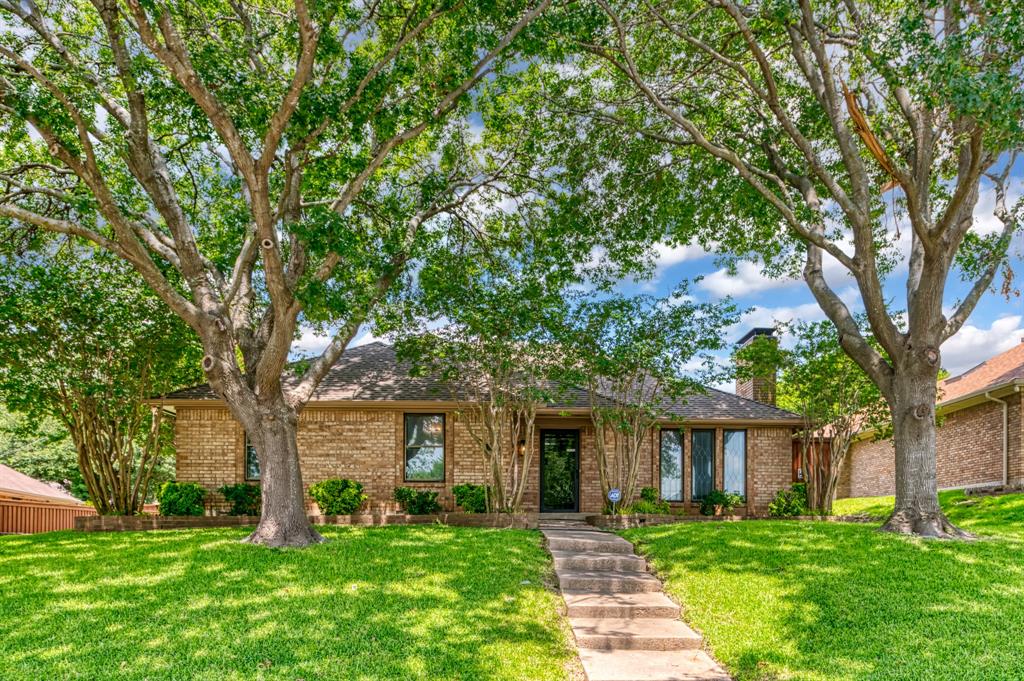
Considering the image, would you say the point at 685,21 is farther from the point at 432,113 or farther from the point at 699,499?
the point at 699,499

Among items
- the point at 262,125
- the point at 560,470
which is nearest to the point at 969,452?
the point at 560,470

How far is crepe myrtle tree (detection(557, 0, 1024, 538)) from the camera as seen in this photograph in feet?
25.8

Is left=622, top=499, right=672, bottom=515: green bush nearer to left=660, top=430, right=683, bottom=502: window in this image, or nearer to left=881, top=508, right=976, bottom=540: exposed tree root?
left=660, top=430, right=683, bottom=502: window

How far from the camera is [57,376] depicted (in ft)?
43.3

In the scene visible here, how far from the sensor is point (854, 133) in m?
11.4

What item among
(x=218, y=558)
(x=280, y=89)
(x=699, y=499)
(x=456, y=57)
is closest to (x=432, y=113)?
(x=456, y=57)

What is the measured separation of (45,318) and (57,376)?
3.83 feet

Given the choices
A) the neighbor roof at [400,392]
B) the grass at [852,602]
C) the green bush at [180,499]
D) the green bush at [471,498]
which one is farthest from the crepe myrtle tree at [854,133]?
the green bush at [180,499]

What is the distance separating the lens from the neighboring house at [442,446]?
15.2m

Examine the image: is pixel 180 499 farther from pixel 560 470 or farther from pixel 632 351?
pixel 632 351

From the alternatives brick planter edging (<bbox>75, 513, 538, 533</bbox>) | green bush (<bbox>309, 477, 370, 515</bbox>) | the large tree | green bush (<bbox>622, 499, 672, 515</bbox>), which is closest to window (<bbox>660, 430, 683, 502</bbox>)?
green bush (<bbox>622, 499, 672, 515</bbox>)

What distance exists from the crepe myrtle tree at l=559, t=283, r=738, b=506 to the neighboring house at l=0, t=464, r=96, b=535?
13901 millimetres

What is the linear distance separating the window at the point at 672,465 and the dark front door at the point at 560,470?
83.8 inches

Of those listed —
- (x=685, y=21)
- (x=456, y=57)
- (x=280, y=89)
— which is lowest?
(x=280, y=89)
